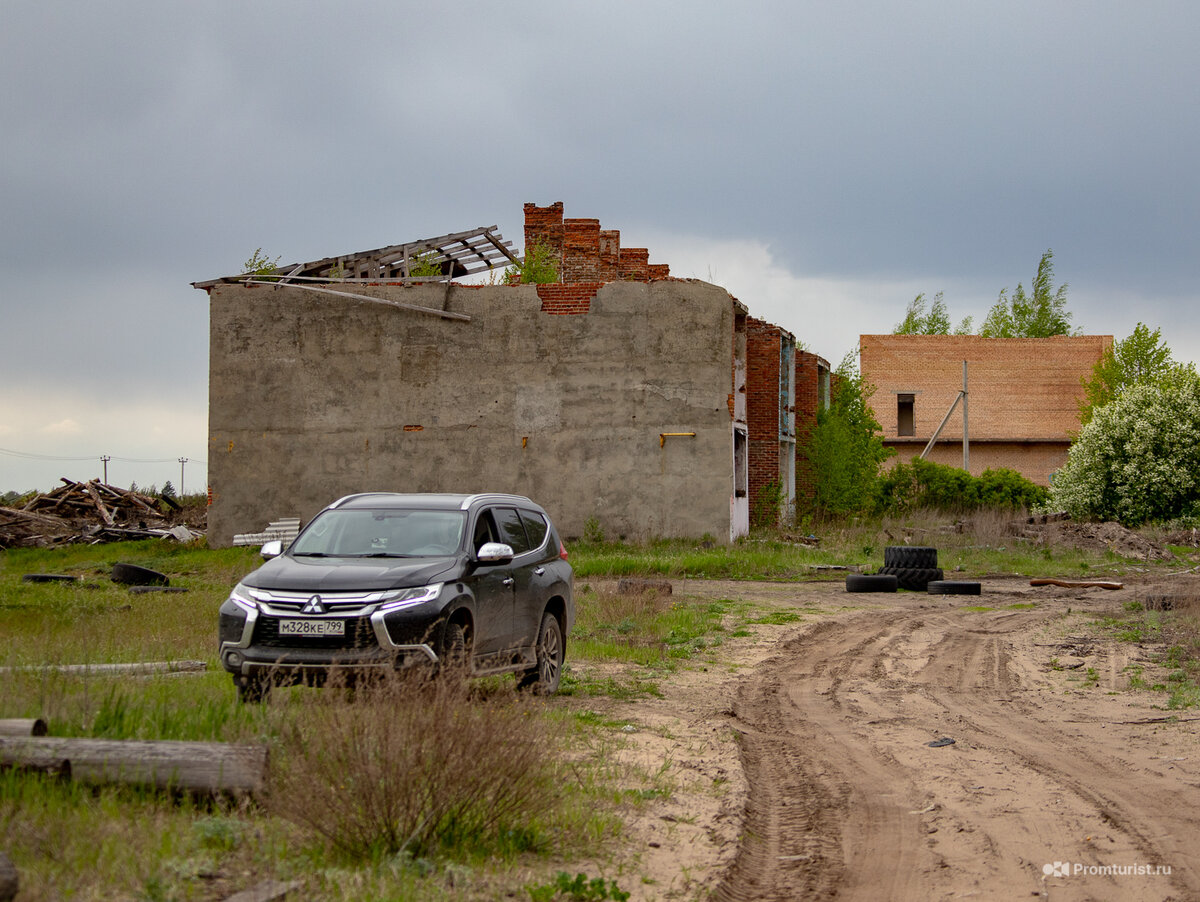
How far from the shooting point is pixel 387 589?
8812mm

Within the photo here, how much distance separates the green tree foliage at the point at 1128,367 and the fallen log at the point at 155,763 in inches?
2342

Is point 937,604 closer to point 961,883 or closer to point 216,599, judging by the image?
point 216,599

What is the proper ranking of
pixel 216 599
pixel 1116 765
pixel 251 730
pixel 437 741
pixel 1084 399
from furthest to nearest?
1. pixel 1084 399
2. pixel 216 599
3. pixel 1116 765
4. pixel 251 730
5. pixel 437 741

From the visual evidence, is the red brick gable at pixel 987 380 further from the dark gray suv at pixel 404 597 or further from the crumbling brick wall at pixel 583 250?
the dark gray suv at pixel 404 597

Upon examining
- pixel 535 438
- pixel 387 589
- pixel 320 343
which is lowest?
pixel 387 589

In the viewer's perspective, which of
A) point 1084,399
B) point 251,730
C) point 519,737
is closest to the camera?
point 519,737

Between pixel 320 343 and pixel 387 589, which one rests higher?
pixel 320 343

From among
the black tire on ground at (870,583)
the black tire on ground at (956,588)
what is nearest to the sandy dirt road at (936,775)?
the black tire on ground at (956,588)

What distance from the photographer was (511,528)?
11.0 meters

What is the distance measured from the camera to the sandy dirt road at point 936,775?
5969 millimetres

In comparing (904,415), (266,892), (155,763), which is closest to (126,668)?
(155,763)

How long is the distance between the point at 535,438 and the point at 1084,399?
4257 centimetres

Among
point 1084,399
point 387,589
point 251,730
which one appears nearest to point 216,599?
point 387,589

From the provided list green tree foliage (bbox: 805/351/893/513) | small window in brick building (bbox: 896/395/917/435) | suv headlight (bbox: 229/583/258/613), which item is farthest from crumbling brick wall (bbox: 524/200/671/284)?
small window in brick building (bbox: 896/395/917/435)
